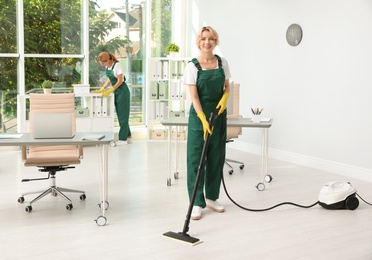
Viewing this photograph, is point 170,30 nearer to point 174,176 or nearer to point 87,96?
point 87,96

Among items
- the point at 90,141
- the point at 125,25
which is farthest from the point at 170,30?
the point at 90,141

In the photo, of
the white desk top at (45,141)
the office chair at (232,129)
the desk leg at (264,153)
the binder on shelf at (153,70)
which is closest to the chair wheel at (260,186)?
the desk leg at (264,153)

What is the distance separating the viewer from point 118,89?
9680 millimetres

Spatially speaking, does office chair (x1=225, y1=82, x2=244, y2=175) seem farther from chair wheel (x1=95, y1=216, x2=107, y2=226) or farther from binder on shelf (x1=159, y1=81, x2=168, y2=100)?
binder on shelf (x1=159, y1=81, x2=168, y2=100)

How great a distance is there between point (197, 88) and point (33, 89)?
17.6ft

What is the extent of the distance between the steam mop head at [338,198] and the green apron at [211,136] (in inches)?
41.4

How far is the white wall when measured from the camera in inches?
282

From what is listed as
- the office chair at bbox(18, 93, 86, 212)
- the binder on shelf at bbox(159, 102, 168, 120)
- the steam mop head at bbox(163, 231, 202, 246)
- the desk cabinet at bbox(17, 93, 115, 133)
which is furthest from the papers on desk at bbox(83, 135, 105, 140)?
the binder on shelf at bbox(159, 102, 168, 120)

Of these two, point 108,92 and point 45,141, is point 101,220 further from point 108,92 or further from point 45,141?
point 108,92

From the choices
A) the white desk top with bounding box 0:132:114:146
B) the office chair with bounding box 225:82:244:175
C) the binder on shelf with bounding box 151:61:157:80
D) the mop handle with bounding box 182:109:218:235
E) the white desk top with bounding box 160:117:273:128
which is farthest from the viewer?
the binder on shelf with bounding box 151:61:157:80

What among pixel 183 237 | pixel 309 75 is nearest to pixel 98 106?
pixel 309 75

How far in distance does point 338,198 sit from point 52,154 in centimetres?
290

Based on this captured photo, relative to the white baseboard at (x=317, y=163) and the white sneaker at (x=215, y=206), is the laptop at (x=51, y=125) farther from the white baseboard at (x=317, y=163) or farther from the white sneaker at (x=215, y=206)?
the white baseboard at (x=317, y=163)

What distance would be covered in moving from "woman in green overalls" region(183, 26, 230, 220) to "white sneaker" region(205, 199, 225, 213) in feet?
0.04
